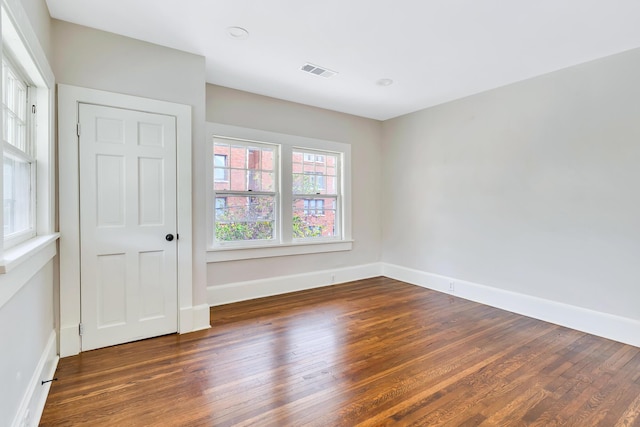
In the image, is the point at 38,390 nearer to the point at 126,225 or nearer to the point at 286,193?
the point at 126,225

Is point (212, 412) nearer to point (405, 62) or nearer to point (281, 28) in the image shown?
point (281, 28)

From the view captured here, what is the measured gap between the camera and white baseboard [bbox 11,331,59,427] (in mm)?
1575

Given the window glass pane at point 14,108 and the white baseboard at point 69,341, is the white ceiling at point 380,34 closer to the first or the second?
the window glass pane at point 14,108

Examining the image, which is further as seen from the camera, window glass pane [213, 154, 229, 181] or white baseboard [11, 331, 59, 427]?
window glass pane [213, 154, 229, 181]

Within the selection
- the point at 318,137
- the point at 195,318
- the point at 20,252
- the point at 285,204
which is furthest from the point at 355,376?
the point at 318,137

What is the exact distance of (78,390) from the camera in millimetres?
2062

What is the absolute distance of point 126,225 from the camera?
2.73m

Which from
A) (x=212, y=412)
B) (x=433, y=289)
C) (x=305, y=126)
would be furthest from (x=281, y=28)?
(x=433, y=289)

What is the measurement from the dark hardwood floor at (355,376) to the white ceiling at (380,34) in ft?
8.74

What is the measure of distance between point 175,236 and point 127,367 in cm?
112

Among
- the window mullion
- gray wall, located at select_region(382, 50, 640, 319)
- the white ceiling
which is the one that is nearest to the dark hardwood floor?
gray wall, located at select_region(382, 50, 640, 319)

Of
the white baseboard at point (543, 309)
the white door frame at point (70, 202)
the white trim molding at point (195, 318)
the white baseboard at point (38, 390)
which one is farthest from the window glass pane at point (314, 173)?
the white baseboard at point (38, 390)

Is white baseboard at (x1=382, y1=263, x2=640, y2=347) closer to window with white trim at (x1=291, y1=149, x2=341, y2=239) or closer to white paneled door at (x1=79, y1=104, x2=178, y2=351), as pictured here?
window with white trim at (x1=291, y1=149, x2=341, y2=239)

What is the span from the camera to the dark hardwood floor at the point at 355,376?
1849mm
